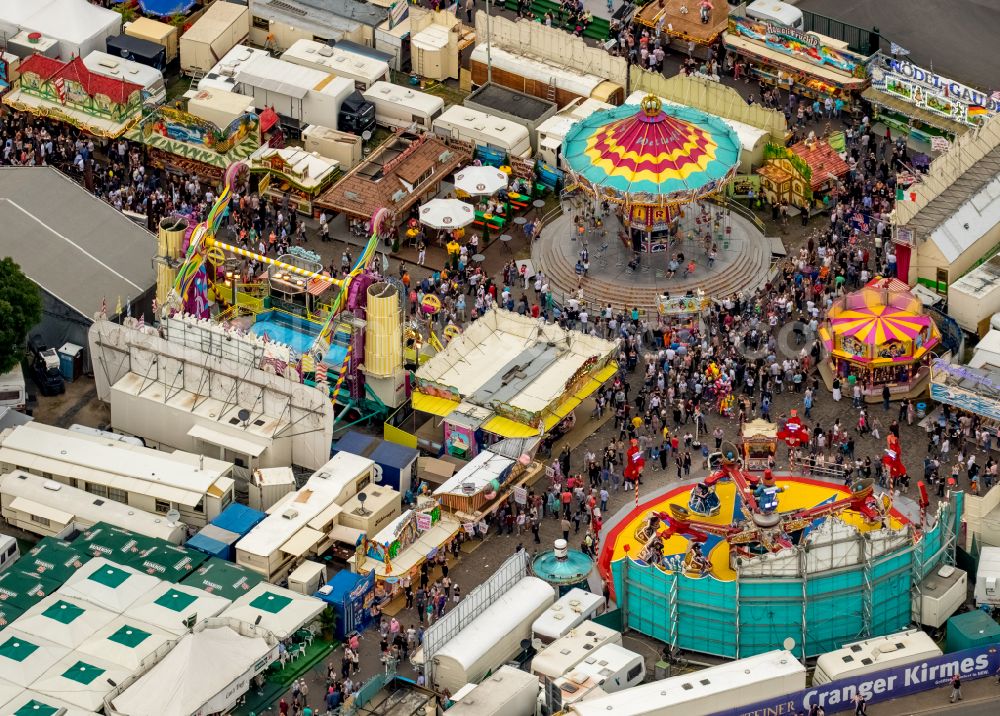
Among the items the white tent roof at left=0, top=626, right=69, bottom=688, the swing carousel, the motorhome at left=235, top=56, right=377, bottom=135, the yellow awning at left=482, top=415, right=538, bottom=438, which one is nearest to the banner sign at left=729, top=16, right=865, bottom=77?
the swing carousel

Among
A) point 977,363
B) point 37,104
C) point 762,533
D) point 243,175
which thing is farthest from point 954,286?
point 37,104

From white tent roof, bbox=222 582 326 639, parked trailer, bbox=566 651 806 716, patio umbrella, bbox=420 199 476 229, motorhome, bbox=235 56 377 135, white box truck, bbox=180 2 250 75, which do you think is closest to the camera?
A: parked trailer, bbox=566 651 806 716

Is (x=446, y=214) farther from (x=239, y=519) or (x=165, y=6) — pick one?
(x=165, y=6)

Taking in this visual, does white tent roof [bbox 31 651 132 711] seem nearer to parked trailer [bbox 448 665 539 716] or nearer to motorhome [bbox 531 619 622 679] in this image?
parked trailer [bbox 448 665 539 716]

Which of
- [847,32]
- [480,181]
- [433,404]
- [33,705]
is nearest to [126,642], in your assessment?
[33,705]

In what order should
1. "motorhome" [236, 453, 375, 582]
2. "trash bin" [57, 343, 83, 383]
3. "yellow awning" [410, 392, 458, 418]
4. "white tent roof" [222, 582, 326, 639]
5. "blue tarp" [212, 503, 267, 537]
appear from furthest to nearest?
"trash bin" [57, 343, 83, 383], "yellow awning" [410, 392, 458, 418], "blue tarp" [212, 503, 267, 537], "motorhome" [236, 453, 375, 582], "white tent roof" [222, 582, 326, 639]

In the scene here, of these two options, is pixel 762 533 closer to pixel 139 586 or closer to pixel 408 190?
pixel 139 586
